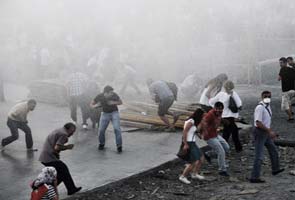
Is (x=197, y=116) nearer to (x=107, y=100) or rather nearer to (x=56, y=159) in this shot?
(x=107, y=100)

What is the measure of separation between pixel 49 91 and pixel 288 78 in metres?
7.31

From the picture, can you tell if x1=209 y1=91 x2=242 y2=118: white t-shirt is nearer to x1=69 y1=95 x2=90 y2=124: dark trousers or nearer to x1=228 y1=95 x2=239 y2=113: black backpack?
x1=228 y1=95 x2=239 y2=113: black backpack

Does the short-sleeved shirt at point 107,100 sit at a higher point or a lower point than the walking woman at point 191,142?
higher

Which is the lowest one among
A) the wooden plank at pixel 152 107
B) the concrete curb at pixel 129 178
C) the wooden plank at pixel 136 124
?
the concrete curb at pixel 129 178

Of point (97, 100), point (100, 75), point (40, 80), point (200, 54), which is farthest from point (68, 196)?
point (200, 54)

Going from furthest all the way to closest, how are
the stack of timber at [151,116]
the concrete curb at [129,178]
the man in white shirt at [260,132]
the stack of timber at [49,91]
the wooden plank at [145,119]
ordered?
the stack of timber at [49,91], the wooden plank at [145,119], the stack of timber at [151,116], the man in white shirt at [260,132], the concrete curb at [129,178]

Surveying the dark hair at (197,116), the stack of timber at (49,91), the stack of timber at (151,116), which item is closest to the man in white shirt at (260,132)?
the dark hair at (197,116)

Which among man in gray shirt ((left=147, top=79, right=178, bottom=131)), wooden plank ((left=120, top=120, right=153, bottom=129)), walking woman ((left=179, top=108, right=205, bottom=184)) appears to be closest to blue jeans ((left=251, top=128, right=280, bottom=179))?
walking woman ((left=179, top=108, right=205, bottom=184))

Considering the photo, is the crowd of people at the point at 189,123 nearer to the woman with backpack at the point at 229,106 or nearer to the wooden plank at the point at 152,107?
the woman with backpack at the point at 229,106

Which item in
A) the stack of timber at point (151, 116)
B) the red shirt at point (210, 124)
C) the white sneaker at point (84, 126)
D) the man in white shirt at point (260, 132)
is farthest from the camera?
the white sneaker at point (84, 126)

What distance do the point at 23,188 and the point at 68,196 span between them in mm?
873

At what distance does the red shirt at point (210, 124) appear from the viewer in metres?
9.84

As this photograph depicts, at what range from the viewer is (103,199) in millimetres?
8555

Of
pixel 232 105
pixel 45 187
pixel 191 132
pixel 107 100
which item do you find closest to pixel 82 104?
pixel 107 100
